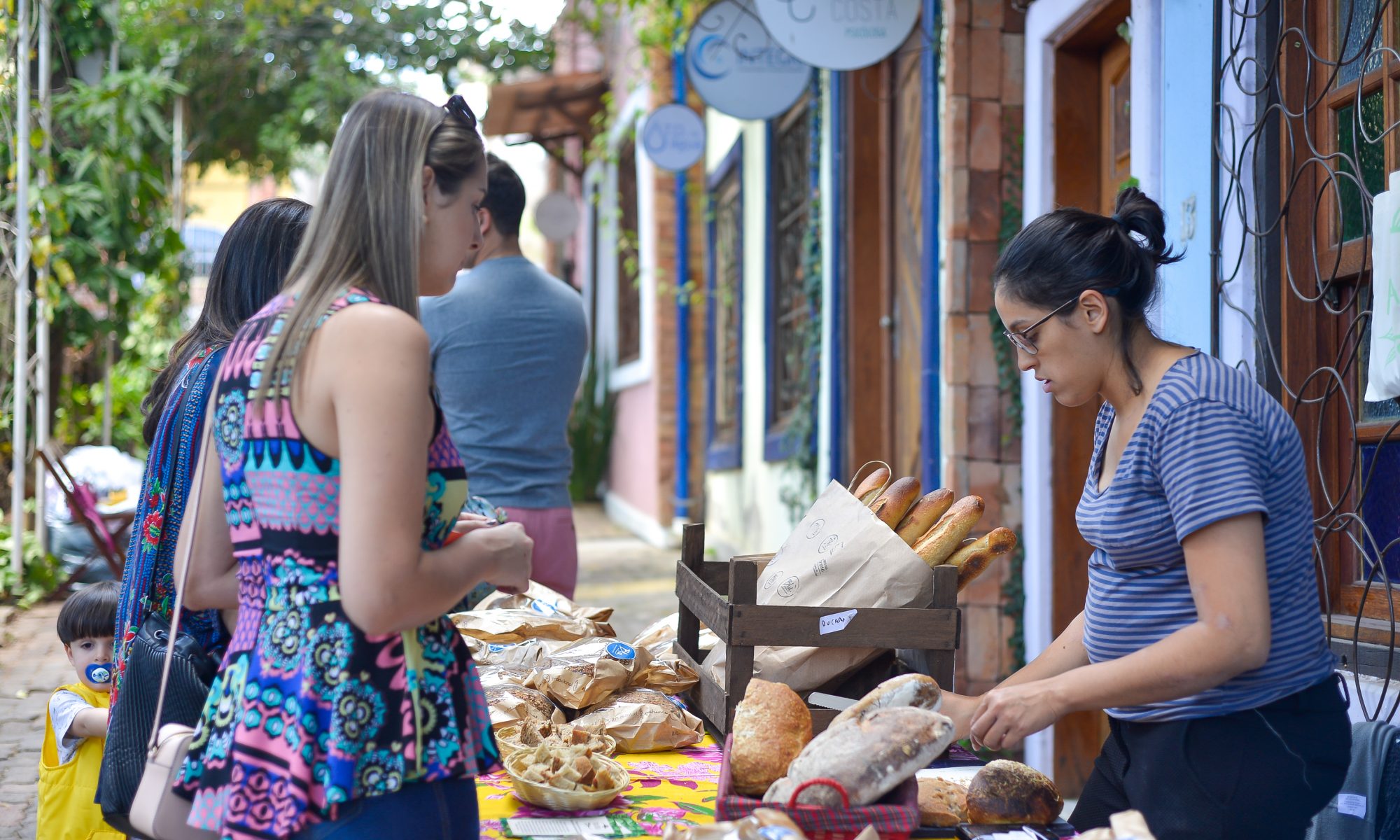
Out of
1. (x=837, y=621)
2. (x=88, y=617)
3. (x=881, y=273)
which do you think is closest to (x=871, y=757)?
(x=837, y=621)

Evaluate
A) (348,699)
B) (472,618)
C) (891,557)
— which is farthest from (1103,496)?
(472,618)

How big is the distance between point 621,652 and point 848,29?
11.5ft

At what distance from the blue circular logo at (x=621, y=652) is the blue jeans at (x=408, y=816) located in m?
0.94

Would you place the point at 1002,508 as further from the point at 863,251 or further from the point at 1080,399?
the point at 1080,399

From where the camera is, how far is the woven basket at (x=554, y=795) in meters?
1.91

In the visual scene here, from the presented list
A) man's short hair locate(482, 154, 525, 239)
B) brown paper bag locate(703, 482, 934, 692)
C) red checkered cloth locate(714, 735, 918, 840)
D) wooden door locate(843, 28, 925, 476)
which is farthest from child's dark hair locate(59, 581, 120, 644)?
wooden door locate(843, 28, 925, 476)

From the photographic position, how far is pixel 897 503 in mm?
2305

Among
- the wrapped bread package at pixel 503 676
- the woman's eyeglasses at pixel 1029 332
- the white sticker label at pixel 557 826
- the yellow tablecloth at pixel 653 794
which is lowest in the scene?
the yellow tablecloth at pixel 653 794

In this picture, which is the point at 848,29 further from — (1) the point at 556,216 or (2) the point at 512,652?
(1) the point at 556,216

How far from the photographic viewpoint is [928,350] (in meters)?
5.35

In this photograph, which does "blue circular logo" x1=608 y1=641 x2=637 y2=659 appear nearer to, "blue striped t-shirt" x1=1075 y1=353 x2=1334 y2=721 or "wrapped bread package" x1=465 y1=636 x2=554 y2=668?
"wrapped bread package" x1=465 y1=636 x2=554 y2=668

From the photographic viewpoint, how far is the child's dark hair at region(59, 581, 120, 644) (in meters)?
2.97

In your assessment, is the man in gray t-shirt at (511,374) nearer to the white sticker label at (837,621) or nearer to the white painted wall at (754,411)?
the white sticker label at (837,621)

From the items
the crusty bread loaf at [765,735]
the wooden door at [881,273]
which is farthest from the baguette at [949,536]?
the wooden door at [881,273]
